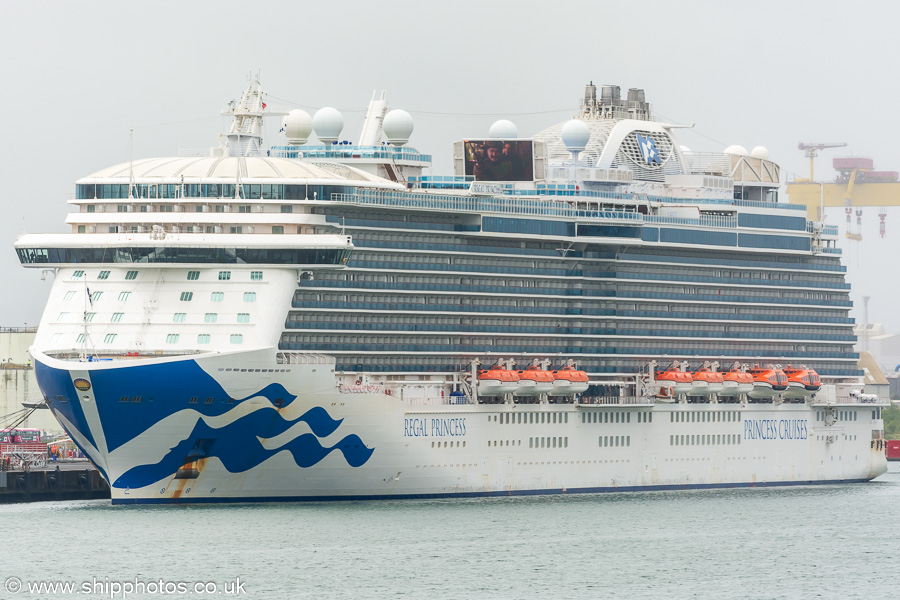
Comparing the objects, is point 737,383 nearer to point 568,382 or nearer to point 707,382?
point 707,382

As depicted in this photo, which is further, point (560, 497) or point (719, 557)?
point (560, 497)

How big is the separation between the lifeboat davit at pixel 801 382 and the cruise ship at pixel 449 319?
266 millimetres

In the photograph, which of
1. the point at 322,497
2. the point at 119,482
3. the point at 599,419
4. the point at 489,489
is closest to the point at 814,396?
the point at 599,419

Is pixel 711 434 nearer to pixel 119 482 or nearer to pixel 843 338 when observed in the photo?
pixel 843 338

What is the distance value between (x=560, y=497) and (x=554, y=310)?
8086mm

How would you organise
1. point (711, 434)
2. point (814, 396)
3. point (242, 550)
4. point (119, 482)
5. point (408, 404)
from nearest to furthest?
1. point (242, 550)
2. point (119, 482)
3. point (408, 404)
4. point (711, 434)
5. point (814, 396)

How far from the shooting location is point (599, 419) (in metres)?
79.6

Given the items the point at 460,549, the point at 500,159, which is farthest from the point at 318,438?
the point at 500,159

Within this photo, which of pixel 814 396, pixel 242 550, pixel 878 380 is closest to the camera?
pixel 242 550

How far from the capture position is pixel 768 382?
86562mm

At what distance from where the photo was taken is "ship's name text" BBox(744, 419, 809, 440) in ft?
284

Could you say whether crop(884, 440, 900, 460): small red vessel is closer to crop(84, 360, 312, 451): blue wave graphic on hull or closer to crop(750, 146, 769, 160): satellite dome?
crop(750, 146, 769, 160): satellite dome

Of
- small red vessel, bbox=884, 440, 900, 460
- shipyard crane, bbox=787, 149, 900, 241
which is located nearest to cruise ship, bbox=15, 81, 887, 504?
small red vessel, bbox=884, 440, 900, 460

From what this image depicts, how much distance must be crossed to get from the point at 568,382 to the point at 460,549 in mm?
18593
